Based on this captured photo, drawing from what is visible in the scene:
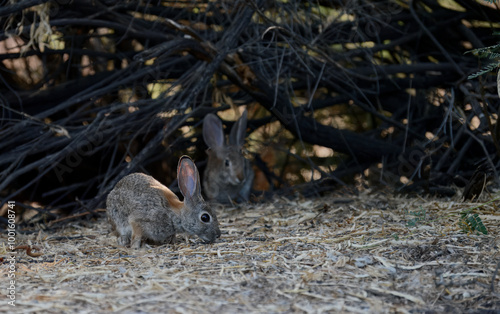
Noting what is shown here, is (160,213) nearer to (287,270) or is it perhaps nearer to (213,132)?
(287,270)

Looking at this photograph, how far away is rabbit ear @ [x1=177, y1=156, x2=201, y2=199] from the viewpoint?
14.9ft

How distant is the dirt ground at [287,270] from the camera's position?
286 cm

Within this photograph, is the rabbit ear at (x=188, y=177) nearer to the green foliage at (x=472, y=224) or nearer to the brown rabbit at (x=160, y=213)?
the brown rabbit at (x=160, y=213)

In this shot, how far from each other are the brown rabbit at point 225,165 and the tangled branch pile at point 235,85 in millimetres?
252

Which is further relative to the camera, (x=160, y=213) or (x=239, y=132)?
(x=239, y=132)

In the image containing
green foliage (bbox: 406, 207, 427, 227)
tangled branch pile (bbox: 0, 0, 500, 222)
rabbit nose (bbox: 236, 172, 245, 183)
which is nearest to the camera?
green foliage (bbox: 406, 207, 427, 227)

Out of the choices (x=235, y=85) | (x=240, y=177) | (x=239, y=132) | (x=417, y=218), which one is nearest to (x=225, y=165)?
(x=240, y=177)

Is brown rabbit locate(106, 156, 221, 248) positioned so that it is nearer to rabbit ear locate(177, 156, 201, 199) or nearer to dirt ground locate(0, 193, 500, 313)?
rabbit ear locate(177, 156, 201, 199)

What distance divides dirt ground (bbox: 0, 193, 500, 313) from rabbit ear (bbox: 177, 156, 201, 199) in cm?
38

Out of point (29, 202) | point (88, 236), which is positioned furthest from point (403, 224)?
point (29, 202)

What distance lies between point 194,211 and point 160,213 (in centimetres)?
26

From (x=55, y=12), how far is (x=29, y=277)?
331cm

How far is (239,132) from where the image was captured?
22.7 ft

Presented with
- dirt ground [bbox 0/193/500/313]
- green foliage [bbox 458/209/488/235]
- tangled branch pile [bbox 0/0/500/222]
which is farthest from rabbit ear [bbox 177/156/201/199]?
green foliage [bbox 458/209/488/235]
